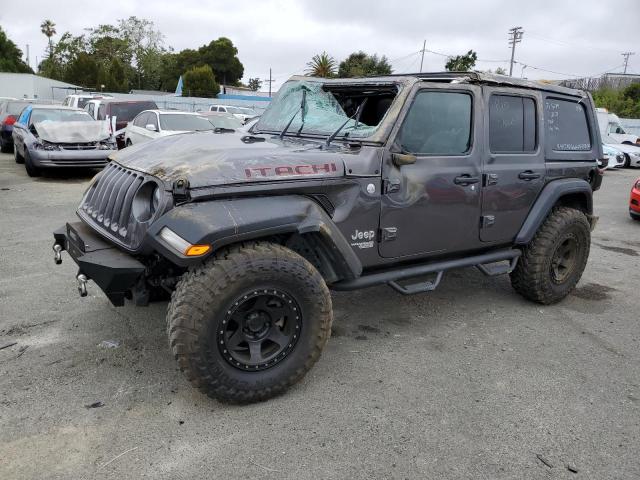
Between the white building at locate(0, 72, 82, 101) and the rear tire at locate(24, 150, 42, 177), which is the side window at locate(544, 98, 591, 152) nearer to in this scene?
the rear tire at locate(24, 150, 42, 177)

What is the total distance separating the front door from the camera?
3.50m

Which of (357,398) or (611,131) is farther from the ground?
(611,131)

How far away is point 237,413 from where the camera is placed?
2.95 m

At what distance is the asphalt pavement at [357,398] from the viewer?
8.42ft

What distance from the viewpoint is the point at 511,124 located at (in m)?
4.20

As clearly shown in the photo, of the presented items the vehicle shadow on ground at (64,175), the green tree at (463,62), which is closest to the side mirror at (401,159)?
the vehicle shadow on ground at (64,175)

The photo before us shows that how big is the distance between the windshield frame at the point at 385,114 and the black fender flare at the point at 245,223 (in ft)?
2.23

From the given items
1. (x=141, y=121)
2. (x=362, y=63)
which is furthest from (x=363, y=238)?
(x=362, y=63)

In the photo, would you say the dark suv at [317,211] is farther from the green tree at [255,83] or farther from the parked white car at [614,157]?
the green tree at [255,83]

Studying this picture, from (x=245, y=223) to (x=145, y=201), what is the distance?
715mm

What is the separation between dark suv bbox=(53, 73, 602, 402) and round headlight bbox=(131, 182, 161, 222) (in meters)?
0.01

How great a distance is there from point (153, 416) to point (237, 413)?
455mm

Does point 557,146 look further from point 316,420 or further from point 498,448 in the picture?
point 316,420

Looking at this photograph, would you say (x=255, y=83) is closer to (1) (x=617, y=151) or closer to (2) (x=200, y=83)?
(2) (x=200, y=83)
